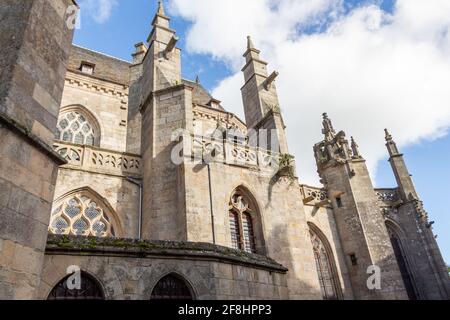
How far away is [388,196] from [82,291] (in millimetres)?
13487

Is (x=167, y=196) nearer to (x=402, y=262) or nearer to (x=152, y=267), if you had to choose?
(x=152, y=267)

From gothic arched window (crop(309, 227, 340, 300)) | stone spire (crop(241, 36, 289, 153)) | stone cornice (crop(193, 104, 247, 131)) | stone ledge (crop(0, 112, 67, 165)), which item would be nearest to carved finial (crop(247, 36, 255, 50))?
stone spire (crop(241, 36, 289, 153))

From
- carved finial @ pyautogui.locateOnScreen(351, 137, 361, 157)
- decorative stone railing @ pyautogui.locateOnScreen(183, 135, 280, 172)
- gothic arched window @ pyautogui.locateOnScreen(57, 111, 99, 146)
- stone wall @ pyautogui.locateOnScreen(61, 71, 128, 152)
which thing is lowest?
decorative stone railing @ pyautogui.locateOnScreen(183, 135, 280, 172)

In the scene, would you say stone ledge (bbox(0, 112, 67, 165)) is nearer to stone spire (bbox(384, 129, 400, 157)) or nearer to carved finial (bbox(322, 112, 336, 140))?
carved finial (bbox(322, 112, 336, 140))

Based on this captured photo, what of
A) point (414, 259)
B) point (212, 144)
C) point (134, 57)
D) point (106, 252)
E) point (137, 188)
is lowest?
point (106, 252)

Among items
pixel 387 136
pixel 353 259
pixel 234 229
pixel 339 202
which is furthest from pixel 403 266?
pixel 234 229

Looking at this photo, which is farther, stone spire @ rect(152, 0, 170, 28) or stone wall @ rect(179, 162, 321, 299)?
stone spire @ rect(152, 0, 170, 28)

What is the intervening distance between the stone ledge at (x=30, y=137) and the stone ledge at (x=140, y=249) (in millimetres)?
1048

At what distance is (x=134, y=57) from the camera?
17.0 metres

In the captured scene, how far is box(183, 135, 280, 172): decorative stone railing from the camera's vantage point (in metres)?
9.66

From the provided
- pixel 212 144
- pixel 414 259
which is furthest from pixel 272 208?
pixel 414 259

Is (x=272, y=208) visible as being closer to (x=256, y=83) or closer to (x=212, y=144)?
(x=212, y=144)
